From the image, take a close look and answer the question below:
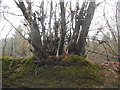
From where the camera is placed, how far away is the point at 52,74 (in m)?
2.86

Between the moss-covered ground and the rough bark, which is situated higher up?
the rough bark

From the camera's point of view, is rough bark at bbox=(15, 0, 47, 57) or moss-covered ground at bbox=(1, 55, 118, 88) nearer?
moss-covered ground at bbox=(1, 55, 118, 88)

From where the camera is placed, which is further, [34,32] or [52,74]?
[34,32]

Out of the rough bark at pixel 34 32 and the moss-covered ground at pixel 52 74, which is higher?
the rough bark at pixel 34 32

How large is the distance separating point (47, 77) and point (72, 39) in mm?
1514

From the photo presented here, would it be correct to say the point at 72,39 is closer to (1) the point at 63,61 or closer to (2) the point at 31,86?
(1) the point at 63,61

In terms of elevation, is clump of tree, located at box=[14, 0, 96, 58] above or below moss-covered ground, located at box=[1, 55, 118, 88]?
above

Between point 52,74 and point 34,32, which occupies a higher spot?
point 34,32

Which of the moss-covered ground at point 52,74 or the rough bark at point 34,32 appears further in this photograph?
the rough bark at point 34,32

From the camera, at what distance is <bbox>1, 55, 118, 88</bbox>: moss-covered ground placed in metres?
2.54

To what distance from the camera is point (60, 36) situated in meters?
3.64

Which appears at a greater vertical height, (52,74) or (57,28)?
(57,28)

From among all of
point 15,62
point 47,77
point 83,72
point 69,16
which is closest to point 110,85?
point 83,72

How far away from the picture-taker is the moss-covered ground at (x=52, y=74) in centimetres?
254
